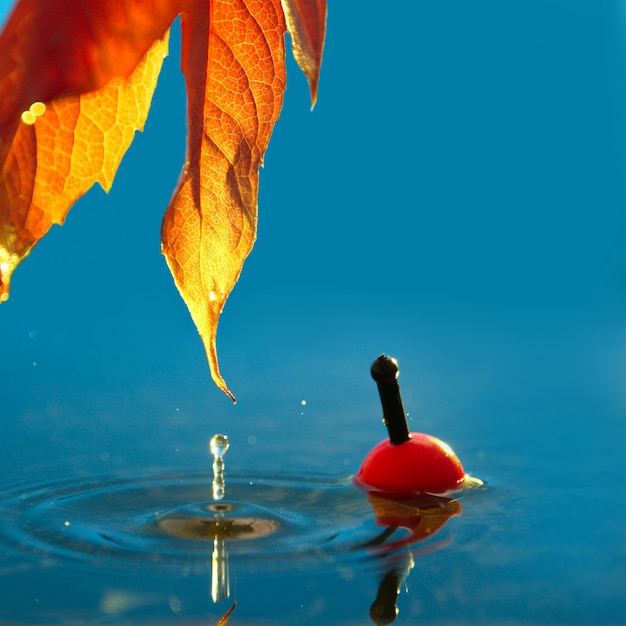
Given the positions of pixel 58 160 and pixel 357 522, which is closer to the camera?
pixel 58 160

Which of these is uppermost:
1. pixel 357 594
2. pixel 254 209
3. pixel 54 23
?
pixel 54 23

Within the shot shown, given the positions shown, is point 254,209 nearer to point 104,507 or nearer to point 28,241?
point 28,241

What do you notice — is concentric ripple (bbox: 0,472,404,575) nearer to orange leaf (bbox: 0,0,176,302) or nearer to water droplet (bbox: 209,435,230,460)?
water droplet (bbox: 209,435,230,460)

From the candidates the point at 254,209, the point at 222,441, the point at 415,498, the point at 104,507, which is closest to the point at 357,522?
the point at 415,498

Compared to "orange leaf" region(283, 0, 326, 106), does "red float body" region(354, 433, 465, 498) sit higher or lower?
lower

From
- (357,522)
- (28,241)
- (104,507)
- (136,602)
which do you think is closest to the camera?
(28,241)

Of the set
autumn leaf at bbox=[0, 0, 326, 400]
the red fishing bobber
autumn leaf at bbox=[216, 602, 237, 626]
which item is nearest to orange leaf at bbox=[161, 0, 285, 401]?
autumn leaf at bbox=[0, 0, 326, 400]

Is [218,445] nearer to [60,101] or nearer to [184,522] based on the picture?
[184,522]

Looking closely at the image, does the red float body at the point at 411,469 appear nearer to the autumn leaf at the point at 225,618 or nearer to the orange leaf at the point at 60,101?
the autumn leaf at the point at 225,618
